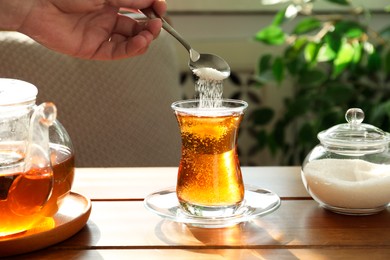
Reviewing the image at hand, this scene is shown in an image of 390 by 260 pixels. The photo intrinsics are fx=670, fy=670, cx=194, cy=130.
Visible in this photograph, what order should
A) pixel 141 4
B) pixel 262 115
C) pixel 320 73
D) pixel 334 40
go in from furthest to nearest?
pixel 262 115
pixel 320 73
pixel 334 40
pixel 141 4

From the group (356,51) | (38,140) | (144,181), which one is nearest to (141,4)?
(144,181)

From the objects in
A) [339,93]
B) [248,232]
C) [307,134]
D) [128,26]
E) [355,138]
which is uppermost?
[128,26]

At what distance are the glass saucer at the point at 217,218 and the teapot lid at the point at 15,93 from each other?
0.25 metres

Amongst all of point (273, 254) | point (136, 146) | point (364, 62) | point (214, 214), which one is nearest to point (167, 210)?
point (214, 214)

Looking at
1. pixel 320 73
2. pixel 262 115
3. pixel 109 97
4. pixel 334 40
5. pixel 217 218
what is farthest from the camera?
pixel 262 115

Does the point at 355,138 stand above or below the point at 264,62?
above

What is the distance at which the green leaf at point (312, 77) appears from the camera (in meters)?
2.37

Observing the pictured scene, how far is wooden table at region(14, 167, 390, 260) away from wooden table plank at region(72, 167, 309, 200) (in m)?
0.01

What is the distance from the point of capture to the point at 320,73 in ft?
7.77

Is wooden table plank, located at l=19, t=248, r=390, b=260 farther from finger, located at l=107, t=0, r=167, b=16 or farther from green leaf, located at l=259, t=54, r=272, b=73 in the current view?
green leaf, located at l=259, t=54, r=272, b=73

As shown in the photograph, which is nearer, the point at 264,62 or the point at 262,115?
the point at 264,62

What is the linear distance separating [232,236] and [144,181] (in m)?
0.36

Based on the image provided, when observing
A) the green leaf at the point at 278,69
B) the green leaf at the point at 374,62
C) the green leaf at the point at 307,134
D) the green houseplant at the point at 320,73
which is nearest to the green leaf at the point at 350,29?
the green houseplant at the point at 320,73

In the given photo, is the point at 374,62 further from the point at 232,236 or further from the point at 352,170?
the point at 232,236
